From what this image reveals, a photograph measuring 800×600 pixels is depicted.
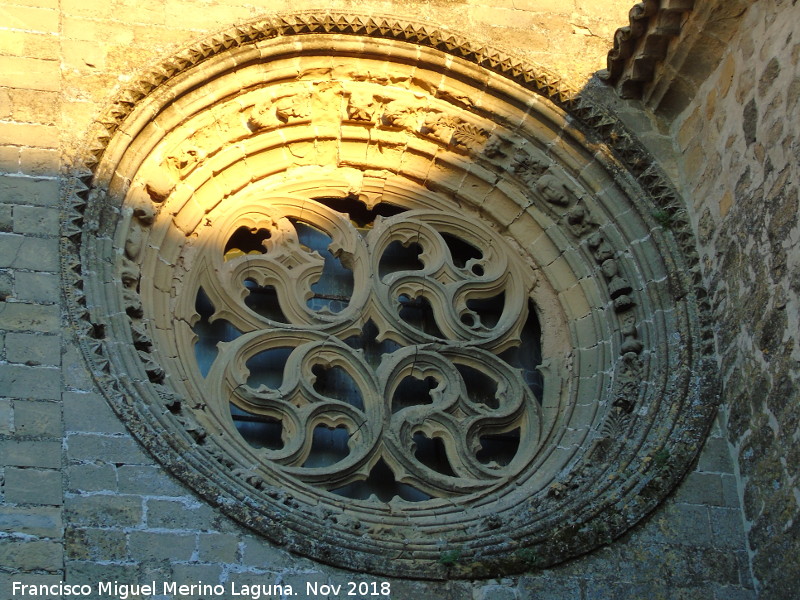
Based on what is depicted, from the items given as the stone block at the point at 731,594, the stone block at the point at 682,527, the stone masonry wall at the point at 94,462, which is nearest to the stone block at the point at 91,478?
the stone masonry wall at the point at 94,462

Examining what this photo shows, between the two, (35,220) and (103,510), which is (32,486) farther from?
(35,220)

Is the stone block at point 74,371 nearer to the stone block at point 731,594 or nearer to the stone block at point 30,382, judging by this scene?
the stone block at point 30,382

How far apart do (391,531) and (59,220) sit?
2230mm

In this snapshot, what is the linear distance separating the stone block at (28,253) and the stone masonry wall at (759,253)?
3408 millimetres

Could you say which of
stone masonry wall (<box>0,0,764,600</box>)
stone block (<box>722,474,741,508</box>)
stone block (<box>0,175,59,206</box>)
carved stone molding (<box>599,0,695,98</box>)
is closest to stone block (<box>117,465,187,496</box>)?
stone masonry wall (<box>0,0,764,600</box>)

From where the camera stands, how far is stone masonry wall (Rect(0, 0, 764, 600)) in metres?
8.09

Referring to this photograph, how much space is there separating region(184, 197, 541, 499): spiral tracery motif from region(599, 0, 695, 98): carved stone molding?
116cm

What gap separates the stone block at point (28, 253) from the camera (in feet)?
29.1

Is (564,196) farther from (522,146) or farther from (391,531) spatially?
(391,531)

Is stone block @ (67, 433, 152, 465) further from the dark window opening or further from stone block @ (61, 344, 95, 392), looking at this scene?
the dark window opening

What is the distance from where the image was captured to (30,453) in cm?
823

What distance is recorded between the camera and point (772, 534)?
340 inches

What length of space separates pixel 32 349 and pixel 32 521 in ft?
3.04

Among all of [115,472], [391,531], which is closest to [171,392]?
[115,472]
